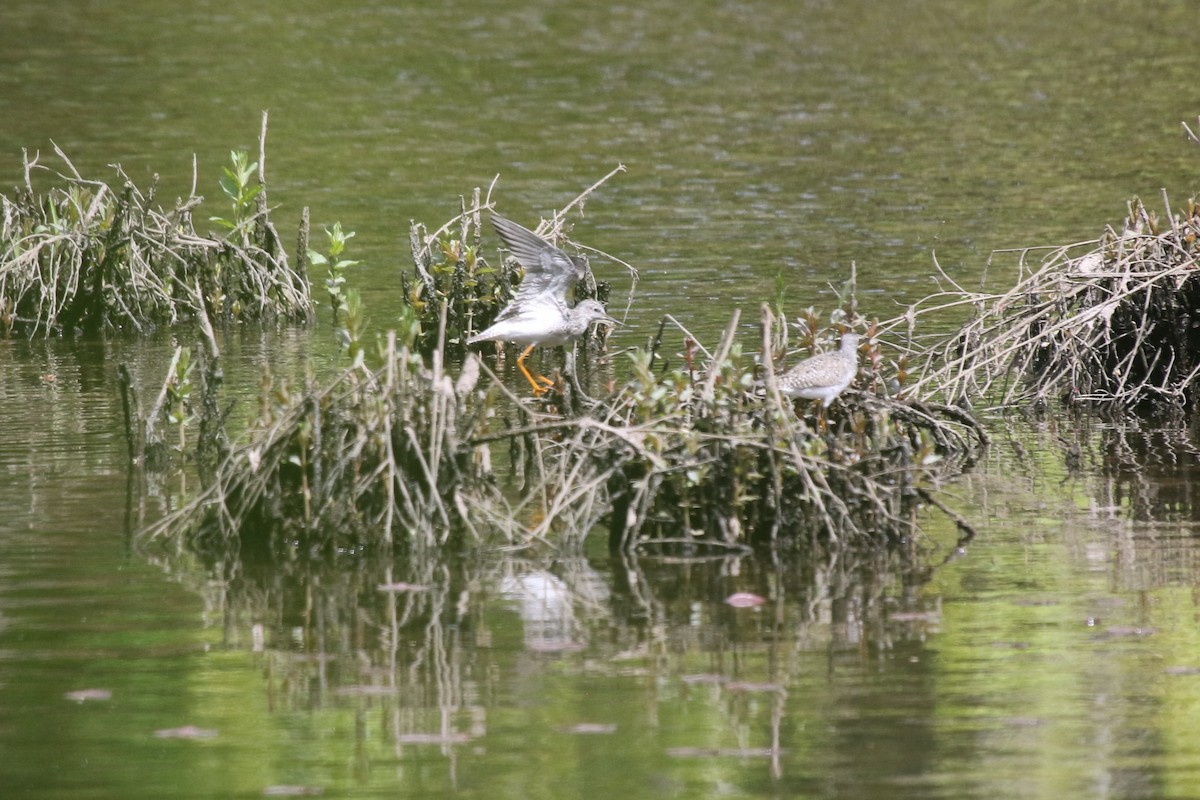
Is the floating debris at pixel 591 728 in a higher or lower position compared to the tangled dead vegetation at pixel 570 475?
lower

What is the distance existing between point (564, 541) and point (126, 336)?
7343 millimetres

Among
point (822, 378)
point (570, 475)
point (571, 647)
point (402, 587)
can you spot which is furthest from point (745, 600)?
point (402, 587)

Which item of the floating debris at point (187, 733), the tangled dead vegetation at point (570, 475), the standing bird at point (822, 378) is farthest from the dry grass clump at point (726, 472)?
the floating debris at point (187, 733)

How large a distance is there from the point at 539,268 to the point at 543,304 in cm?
28

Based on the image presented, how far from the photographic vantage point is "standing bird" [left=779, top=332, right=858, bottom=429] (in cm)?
921

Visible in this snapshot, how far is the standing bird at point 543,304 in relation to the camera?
38.9ft

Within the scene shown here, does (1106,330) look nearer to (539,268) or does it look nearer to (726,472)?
(539,268)

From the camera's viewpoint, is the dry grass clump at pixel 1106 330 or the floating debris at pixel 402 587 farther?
the dry grass clump at pixel 1106 330

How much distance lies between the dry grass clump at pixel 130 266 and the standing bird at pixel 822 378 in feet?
21.7

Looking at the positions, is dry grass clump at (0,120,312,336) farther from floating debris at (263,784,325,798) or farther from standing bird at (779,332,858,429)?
floating debris at (263,784,325,798)

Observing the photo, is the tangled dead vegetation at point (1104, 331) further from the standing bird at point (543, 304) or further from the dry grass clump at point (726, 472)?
the dry grass clump at point (726, 472)

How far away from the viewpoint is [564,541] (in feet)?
29.9

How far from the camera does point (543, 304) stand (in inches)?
481

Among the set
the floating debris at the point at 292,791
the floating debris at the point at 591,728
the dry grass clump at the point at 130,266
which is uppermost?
the dry grass clump at the point at 130,266
